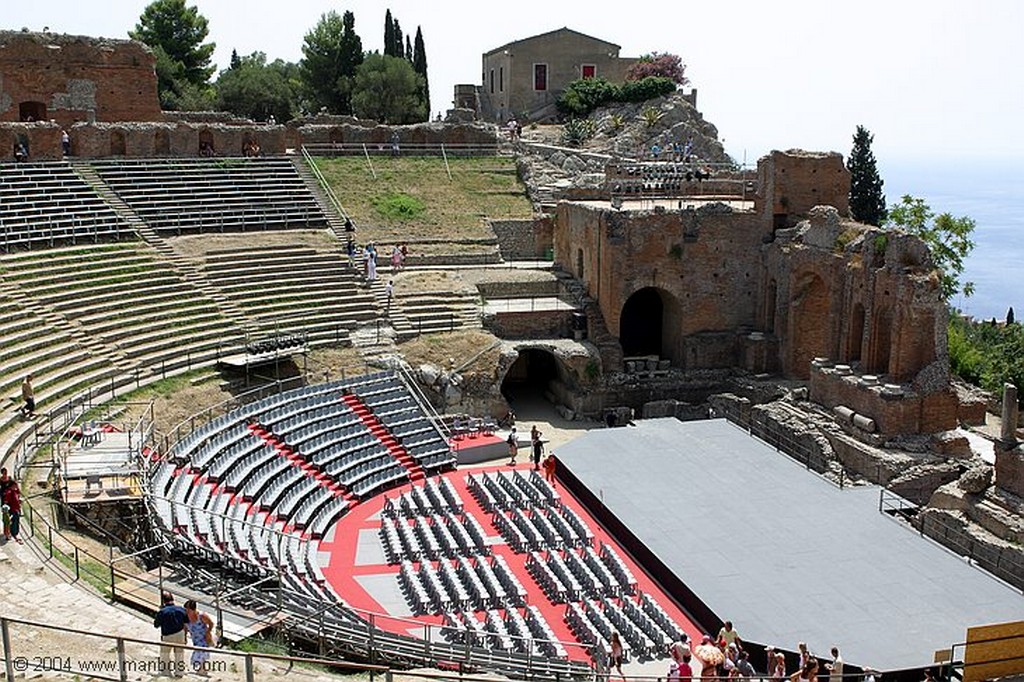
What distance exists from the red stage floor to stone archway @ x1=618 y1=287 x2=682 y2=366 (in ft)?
35.3

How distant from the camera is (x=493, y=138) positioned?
45281 millimetres

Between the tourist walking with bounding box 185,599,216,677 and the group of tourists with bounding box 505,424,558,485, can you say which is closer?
the tourist walking with bounding box 185,599,216,677

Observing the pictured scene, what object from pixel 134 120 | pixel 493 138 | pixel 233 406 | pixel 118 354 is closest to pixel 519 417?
pixel 233 406

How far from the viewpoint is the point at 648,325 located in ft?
115

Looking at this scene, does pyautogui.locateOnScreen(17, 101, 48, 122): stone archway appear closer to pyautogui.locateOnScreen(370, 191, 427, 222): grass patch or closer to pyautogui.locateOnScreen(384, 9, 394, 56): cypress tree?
pyautogui.locateOnScreen(370, 191, 427, 222): grass patch

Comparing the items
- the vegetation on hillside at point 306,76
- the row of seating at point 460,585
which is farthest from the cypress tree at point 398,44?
the row of seating at point 460,585

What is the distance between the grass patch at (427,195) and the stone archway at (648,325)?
21.1 feet

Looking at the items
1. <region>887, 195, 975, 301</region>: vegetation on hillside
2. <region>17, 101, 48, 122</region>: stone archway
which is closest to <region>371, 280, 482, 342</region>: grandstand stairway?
<region>17, 101, 48, 122</region>: stone archway

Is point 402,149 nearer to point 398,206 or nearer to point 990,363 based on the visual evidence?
point 398,206

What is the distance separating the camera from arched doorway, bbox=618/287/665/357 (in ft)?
114

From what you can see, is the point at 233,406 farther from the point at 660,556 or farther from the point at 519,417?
the point at 660,556

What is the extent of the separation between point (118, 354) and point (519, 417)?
37.5 feet

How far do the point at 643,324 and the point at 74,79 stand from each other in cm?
2418

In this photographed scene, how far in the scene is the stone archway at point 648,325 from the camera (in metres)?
34.3
